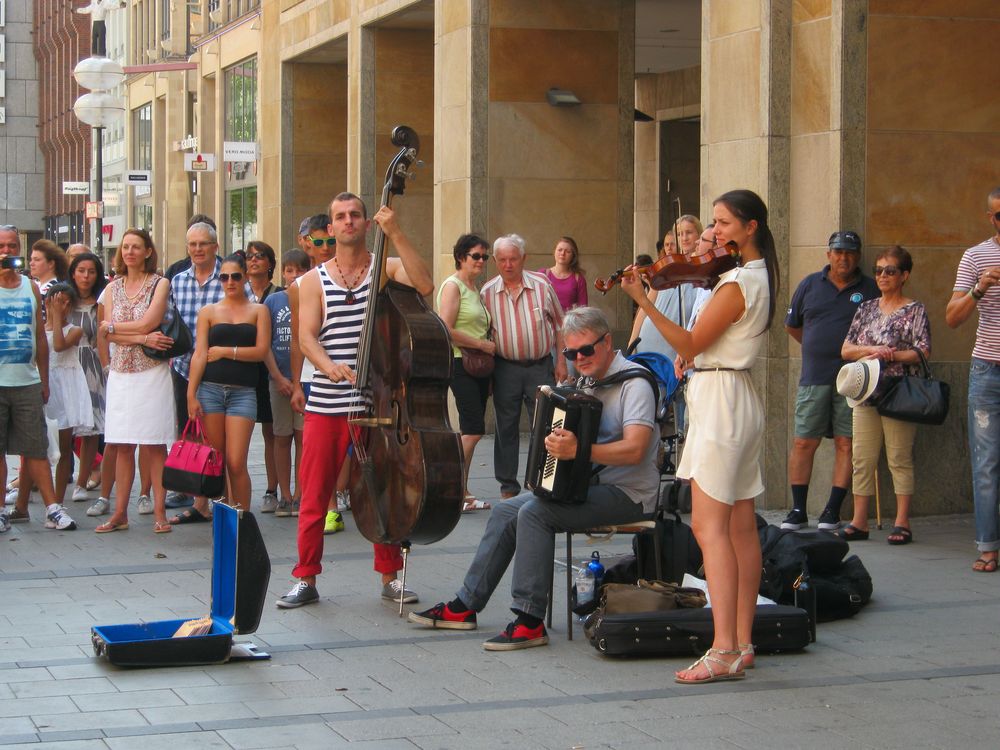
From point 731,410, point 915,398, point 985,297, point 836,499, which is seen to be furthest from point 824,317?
point 731,410

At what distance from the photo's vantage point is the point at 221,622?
6.83 m

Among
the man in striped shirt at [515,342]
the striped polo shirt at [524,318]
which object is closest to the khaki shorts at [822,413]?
the man in striped shirt at [515,342]

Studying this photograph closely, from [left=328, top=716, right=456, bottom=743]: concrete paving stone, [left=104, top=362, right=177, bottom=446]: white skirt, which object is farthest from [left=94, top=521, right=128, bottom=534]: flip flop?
[left=328, top=716, right=456, bottom=743]: concrete paving stone

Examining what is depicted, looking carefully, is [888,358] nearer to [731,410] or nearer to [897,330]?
[897,330]

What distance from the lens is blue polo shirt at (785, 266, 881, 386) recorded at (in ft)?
33.3

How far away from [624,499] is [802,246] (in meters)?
4.09

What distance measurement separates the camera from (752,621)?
6.64m

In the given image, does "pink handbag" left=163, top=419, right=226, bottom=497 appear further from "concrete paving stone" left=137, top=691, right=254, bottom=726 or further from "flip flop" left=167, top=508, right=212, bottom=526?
"concrete paving stone" left=137, top=691, right=254, bottom=726

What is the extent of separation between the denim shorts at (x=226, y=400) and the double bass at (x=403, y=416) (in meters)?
3.10

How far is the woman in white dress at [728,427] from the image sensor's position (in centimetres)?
633

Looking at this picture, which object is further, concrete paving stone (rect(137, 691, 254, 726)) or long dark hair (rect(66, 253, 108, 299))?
long dark hair (rect(66, 253, 108, 299))

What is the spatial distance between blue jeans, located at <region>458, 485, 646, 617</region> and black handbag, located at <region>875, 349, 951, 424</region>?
3.12 m

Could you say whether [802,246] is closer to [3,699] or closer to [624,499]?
[624,499]

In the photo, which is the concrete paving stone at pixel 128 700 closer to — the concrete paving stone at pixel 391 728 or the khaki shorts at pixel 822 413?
the concrete paving stone at pixel 391 728
